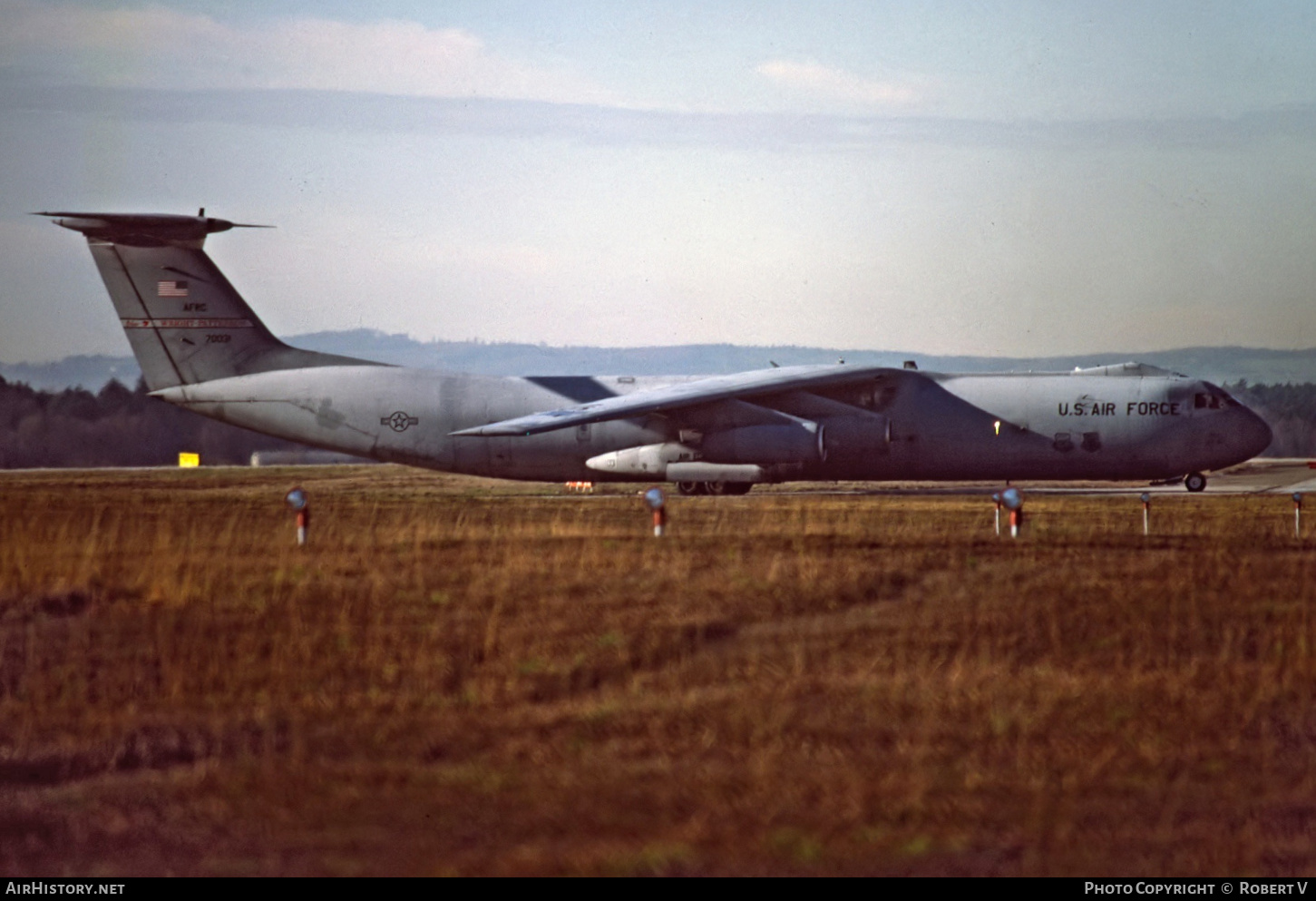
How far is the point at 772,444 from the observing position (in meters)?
36.7

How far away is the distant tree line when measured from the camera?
2864 inches

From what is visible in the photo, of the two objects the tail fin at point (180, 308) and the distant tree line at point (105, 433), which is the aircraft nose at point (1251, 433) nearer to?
the tail fin at point (180, 308)

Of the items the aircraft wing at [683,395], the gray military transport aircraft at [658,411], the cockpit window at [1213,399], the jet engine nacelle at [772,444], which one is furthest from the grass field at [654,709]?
the cockpit window at [1213,399]

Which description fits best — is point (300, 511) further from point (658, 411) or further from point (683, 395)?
point (683, 395)

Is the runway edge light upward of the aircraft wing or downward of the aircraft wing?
downward

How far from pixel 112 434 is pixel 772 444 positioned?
53.2 meters

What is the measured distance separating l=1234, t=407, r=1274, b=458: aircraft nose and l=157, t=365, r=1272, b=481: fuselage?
3cm

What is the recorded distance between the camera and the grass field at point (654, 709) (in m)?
7.68

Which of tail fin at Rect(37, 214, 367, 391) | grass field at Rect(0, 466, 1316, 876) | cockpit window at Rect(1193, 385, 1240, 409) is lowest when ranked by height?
grass field at Rect(0, 466, 1316, 876)

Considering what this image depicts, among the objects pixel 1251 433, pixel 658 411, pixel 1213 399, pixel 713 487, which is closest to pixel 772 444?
pixel 658 411

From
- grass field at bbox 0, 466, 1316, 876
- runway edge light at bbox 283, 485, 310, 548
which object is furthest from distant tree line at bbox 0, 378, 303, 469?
grass field at bbox 0, 466, 1316, 876

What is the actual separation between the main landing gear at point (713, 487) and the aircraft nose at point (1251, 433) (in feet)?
41.0

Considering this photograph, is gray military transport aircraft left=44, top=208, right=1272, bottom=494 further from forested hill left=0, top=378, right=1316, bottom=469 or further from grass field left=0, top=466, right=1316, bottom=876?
forested hill left=0, top=378, right=1316, bottom=469

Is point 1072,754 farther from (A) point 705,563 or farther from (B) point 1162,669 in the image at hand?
(A) point 705,563
